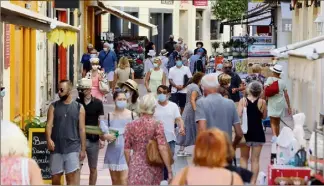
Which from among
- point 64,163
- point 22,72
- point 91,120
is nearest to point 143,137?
point 64,163

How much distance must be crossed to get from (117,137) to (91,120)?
2.22 feet

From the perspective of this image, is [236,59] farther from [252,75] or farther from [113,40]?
[113,40]

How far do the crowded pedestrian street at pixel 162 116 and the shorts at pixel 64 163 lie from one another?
1 centimetres

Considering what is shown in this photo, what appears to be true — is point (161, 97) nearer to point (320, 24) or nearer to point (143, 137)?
point (143, 137)

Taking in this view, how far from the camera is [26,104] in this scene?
2348 cm

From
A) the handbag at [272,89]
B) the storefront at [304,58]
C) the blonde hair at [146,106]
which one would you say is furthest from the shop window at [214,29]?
the blonde hair at [146,106]

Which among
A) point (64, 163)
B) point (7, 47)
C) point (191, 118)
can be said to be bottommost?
point (64, 163)

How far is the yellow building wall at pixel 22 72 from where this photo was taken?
21016 millimetres

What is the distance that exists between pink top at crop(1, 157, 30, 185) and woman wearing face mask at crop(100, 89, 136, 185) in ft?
16.5

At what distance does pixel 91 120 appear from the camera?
14336mm

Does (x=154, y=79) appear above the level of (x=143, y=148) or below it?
above

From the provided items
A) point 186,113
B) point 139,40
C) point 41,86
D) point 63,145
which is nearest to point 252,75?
point 41,86

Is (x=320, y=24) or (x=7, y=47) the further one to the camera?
(x=320, y=24)

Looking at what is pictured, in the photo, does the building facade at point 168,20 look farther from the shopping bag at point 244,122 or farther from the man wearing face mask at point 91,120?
the man wearing face mask at point 91,120
